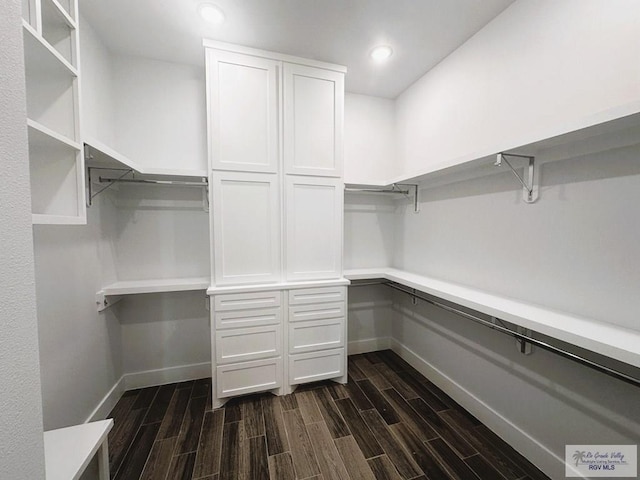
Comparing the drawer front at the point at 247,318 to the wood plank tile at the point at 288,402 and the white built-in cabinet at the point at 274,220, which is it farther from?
the wood plank tile at the point at 288,402

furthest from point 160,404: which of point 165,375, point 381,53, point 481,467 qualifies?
point 381,53

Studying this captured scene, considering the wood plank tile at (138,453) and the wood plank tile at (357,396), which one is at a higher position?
the wood plank tile at (357,396)

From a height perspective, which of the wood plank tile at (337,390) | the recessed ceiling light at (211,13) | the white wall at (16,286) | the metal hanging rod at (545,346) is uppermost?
the recessed ceiling light at (211,13)

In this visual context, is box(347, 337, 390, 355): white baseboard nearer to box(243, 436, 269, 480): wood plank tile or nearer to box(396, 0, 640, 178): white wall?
box(243, 436, 269, 480): wood plank tile

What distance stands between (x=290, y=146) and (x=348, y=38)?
89cm

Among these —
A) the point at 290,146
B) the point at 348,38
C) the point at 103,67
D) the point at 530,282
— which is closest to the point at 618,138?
the point at 530,282

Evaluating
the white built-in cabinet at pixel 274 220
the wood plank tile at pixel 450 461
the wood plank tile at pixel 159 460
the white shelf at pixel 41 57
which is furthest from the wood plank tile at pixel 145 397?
the white shelf at pixel 41 57

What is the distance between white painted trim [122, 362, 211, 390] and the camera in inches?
88.1

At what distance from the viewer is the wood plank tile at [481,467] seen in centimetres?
144

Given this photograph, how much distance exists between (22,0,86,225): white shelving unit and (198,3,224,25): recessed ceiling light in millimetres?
774

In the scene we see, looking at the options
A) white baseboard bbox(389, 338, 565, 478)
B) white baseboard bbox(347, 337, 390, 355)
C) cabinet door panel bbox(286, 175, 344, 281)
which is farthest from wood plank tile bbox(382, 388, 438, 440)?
cabinet door panel bbox(286, 175, 344, 281)

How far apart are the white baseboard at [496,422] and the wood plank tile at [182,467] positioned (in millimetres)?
1916

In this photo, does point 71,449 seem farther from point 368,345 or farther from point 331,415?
point 368,345

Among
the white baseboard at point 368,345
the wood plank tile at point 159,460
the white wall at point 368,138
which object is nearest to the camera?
the wood plank tile at point 159,460
